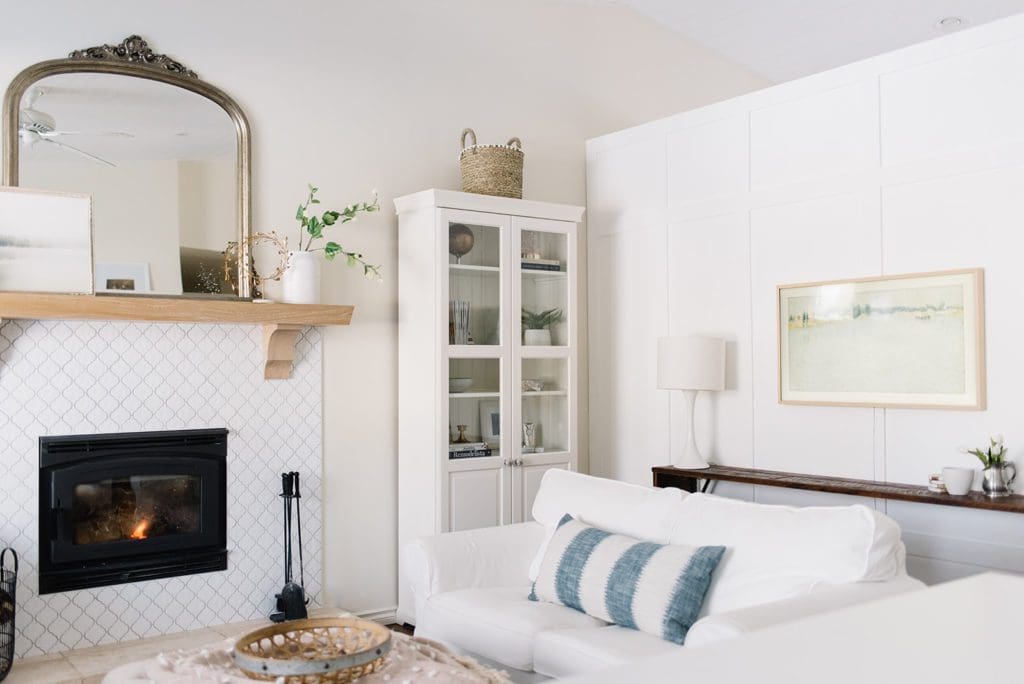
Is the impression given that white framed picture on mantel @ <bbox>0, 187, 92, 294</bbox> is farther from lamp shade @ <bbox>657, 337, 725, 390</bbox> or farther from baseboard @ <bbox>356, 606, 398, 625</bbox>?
lamp shade @ <bbox>657, 337, 725, 390</bbox>

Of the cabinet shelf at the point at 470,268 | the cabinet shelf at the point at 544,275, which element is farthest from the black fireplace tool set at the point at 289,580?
the cabinet shelf at the point at 544,275

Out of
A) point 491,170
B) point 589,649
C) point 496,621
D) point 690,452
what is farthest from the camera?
point 491,170

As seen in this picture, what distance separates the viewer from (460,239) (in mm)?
4652

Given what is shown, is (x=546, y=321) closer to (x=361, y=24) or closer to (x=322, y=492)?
(x=322, y=492)

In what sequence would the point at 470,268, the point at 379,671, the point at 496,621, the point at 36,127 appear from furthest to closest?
1. the point at 470,268
2. the point at 36,127
3. the point at 496,621
4. the point at 379,671

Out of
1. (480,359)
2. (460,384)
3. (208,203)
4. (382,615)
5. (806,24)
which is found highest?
(806,24)

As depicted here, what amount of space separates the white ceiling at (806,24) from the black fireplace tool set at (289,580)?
3243mm

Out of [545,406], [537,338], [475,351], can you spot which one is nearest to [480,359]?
[475,351]

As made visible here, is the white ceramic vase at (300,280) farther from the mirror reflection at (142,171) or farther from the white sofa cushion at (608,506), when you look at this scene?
the white sofa cushion at (608,506)

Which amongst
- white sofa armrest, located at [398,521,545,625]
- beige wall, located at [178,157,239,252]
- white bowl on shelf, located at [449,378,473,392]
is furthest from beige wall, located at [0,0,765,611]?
white sofa armrest, located at [398,521,545,625]

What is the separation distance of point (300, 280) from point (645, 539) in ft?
6.47

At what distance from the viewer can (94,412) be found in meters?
3.99

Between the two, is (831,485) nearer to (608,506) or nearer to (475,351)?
(608,506)

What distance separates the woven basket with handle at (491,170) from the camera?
4.78 m
